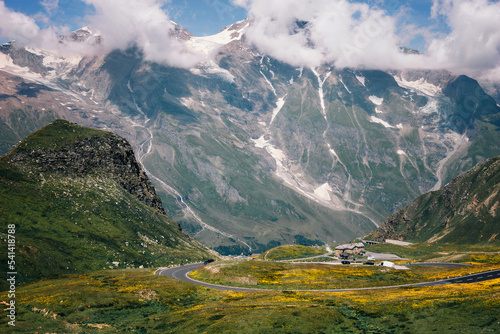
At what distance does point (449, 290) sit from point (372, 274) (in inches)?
1614

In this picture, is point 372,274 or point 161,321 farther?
point 372,274

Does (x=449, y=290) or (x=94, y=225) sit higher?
(x=94, y=225)

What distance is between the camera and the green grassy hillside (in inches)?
4877

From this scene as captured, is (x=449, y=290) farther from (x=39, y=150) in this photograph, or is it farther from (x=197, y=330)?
(x=39, y=150)

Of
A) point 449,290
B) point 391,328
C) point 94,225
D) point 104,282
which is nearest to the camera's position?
point 391,328

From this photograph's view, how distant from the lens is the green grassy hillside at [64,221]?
124m

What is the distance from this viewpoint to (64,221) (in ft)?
509

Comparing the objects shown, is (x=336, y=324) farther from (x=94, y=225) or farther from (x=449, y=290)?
(x=94, y=225)

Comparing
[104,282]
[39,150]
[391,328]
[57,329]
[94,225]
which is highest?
[39,150]

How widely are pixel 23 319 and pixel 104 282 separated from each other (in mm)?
33814

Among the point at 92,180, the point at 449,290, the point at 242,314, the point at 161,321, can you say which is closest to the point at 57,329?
the point at 161,321

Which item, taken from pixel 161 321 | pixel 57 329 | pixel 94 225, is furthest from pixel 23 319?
pixel 94 225

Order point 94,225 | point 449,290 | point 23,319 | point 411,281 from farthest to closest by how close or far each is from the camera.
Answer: point 94,225
point 411,281
point 449,290
point 23,319

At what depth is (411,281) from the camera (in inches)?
4156
